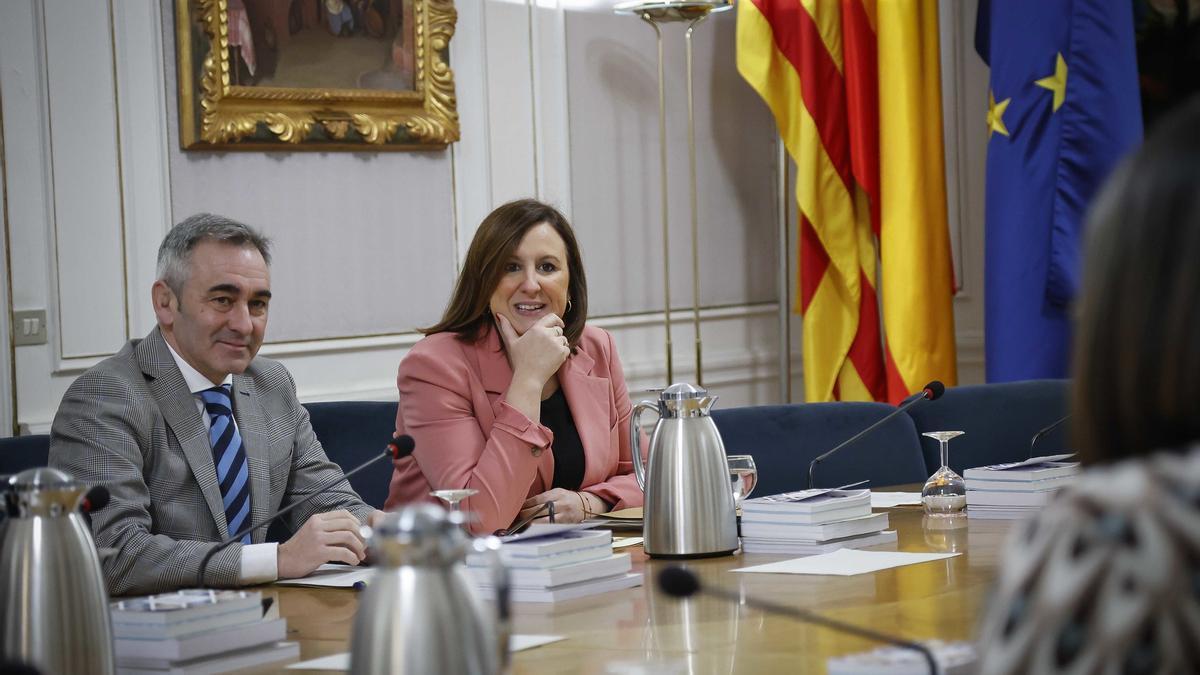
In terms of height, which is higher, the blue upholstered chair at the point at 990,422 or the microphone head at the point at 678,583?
the microphone head at the point at 678,583

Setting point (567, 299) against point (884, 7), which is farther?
point (884, 7)

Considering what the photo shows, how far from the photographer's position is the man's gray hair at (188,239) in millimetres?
2898

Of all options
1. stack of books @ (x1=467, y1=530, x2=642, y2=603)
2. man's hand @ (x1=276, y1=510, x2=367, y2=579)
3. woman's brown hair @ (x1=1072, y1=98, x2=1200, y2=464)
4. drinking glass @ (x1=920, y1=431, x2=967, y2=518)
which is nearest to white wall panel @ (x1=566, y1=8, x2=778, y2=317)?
drinking glass @ (x1=920, y1=431, x2=967, y2=518)

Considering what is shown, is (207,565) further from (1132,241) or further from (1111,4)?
(1111,4)

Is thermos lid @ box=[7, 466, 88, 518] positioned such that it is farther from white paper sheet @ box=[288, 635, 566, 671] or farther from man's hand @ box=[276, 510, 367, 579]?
man's hand @ box=[276, 510, 367, 579]

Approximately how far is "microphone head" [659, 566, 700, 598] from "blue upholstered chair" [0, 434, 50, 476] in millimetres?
2116

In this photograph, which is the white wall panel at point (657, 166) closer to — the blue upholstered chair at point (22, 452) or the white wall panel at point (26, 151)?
the white wall panel at point (26, 151)

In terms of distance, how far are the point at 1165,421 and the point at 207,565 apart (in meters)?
1.79

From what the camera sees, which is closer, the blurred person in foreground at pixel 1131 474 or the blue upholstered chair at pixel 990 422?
the blurred person in foreground at pixel 1131 474

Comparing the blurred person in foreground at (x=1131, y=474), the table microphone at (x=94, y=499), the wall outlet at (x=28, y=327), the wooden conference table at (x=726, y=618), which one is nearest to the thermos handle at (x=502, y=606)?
the wooden conference table at (x=726, y=618)

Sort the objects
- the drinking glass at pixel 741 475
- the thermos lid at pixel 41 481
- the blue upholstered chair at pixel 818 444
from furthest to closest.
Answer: the blue upholstered chair at pixel 818 444 < the drinking glass at pixel 741 475 < the thermos lid at pixel 41 481

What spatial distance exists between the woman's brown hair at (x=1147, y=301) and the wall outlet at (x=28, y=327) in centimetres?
362

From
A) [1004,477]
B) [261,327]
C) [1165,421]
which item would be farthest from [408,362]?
[1165,421]

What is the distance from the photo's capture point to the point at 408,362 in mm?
3246
